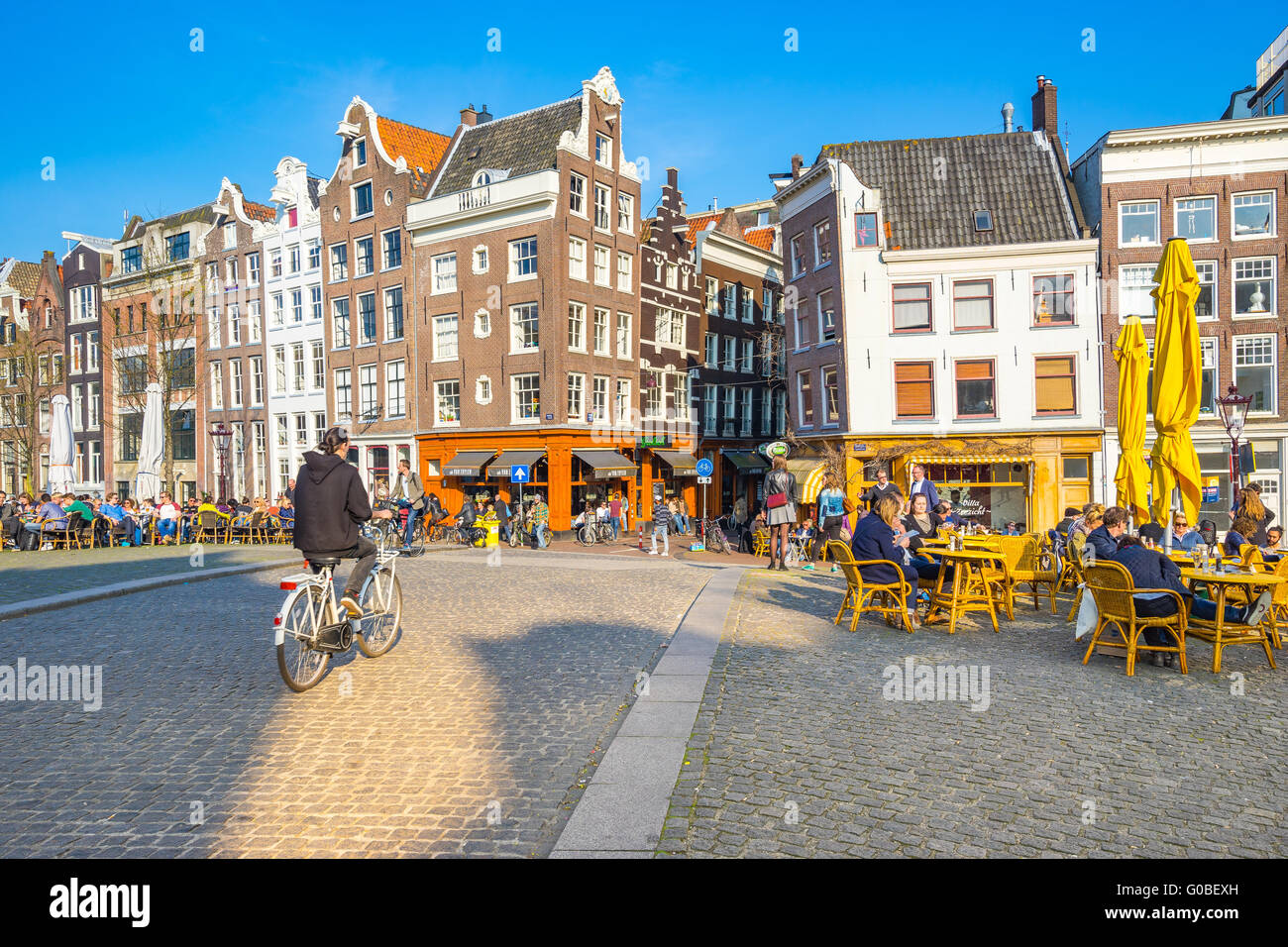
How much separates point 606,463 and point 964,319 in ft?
46.5

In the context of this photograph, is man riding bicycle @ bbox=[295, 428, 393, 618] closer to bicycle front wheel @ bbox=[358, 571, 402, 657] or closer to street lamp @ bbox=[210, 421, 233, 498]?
bicycle front wheel @ bbox=[358, 571, 402, 657]

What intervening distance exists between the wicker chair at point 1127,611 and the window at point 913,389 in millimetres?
22949

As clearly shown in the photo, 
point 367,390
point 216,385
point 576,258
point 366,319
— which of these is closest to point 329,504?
point 576,258

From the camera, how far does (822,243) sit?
31453mm

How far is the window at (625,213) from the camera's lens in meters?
34.9

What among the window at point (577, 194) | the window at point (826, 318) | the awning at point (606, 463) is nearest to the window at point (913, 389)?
the window at point (826, 318)

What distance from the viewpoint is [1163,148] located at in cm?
2731

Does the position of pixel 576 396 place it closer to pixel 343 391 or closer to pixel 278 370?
pixel 343 391

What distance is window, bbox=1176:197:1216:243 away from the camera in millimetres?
27156

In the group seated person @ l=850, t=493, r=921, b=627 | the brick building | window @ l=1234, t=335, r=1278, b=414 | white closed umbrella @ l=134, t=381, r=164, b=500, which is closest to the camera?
seated person @ l=850, t=493, r=921, b=627

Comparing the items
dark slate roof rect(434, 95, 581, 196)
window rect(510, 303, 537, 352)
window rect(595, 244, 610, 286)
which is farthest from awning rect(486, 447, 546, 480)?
dark slate roof rect(434, 95, 581, 196)

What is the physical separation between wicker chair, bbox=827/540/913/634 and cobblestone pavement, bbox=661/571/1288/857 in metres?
1.10
